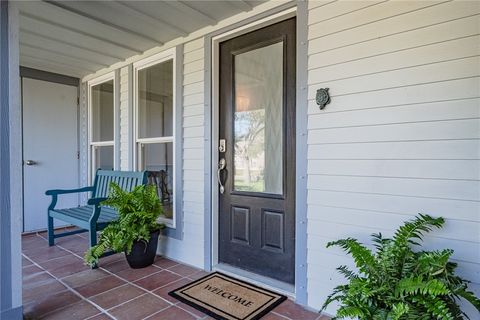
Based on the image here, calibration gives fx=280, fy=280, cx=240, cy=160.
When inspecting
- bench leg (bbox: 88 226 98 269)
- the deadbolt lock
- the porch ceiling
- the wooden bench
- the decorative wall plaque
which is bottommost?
bench leg (bbox: 88 226 98 269)

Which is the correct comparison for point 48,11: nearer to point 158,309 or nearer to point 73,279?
point 73,279

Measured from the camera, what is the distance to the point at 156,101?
324 centimetres

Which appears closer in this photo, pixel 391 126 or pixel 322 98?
pixel 391 126

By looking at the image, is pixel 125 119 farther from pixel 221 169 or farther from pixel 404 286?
pixel 404 286

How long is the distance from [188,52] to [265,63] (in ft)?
2.87

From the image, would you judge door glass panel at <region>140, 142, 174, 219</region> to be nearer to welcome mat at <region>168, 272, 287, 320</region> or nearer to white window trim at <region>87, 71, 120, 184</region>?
white window trim at <region>87, 71, 120, 184</region>

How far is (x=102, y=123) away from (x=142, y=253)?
2283 mm

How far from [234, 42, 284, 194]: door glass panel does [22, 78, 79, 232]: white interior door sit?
298 cm

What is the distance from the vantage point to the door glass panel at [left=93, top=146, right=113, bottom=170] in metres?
3.93

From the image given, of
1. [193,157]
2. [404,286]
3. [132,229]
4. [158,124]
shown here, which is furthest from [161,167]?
[404,286]

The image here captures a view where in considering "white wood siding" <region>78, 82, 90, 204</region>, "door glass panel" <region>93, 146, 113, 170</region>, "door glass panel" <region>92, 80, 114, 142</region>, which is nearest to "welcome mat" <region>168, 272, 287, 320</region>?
"door glass panel" <region>93, 146, 113, 170</region>

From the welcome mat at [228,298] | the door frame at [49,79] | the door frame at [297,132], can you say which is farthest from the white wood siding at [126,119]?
the welcome mat at [228,298]

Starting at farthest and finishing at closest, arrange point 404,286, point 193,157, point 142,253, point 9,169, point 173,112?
point 173,112 → point 193,157 → point 142,253 → point 9,169 → point 404,286

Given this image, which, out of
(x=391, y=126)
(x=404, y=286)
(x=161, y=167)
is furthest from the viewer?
(x=161, y=167)
